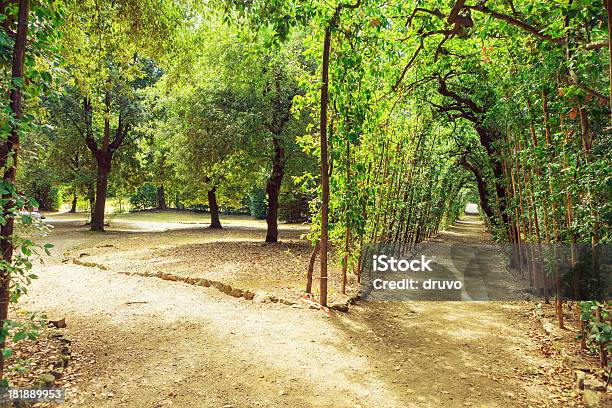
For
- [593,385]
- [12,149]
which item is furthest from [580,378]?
[12,149]

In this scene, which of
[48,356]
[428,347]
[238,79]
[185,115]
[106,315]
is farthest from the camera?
[185,115]

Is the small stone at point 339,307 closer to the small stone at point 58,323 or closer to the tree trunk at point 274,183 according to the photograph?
the small stone at point 58,323

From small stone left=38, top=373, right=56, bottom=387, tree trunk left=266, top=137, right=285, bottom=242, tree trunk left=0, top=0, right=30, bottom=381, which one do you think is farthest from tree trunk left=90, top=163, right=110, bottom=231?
tree trunk left=0, top=0, right=30, bottom=381

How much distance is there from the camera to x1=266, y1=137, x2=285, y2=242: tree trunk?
10.0 meters

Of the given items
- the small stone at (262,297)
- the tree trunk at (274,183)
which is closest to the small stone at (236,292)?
the small stone at (262,297)

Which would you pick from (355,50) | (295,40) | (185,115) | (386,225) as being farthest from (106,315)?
(295,40)

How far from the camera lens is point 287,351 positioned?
131 inches

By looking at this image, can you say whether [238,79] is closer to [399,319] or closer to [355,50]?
[355,50]

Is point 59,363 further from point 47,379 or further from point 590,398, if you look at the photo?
point 590,398

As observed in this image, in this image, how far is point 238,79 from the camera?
9039 mm

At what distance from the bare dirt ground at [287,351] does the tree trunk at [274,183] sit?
4876mm

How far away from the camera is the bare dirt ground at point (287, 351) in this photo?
104 inches

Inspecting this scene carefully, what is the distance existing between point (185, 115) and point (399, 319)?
8.16 meters

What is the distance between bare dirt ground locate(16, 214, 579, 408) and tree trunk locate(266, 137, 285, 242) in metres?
4.88
